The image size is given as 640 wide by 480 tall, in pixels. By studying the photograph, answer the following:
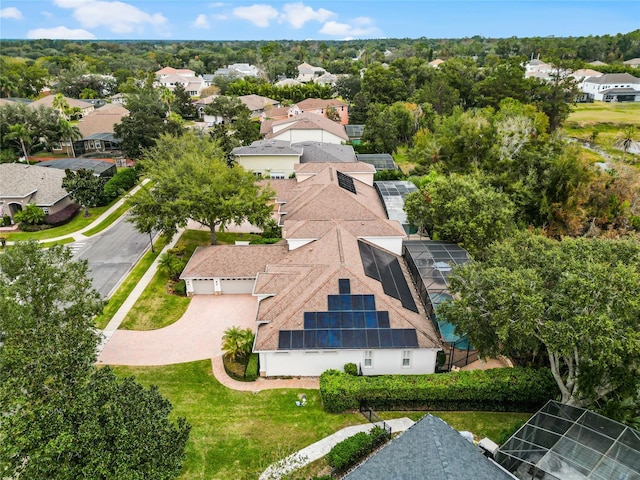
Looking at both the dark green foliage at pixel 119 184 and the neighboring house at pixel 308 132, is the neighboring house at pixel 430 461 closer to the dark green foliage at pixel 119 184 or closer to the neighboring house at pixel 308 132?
the dark green foliage at pixel 119 184

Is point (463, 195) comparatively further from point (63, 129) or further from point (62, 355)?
point (63, 129)

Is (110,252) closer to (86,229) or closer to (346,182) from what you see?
(86,229)

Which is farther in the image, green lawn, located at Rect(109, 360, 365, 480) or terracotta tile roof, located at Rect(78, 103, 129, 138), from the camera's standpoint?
terracotta tile roof, located at Rect(78, 103, 129, 138)

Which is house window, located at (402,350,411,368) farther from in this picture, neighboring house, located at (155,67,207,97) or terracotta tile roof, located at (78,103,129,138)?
neighboring house, located at (155,67,207,97)

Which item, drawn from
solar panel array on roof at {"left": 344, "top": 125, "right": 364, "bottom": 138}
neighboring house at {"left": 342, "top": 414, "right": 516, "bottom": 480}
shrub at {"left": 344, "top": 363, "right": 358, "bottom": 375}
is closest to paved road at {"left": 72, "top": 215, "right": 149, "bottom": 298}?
shrub at {"left": 344, "top": 363, "right": 358, "bottom": 375}

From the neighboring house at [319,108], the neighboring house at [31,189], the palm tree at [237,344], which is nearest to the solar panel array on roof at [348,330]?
the palm tree at [237,344]

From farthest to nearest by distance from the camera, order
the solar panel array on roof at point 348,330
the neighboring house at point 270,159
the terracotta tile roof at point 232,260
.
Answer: the neighboring house at point 270,159 → the terracotta tile roof at point 232,260 → the solar panel array on roof at point 348,330
